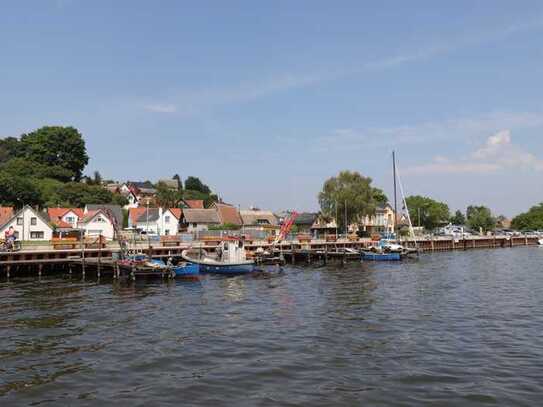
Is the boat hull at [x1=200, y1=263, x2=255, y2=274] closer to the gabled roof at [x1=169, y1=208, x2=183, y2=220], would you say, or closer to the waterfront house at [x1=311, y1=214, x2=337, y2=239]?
the gabled roof at [x1=169, y1=208, x2=183, y2=220]

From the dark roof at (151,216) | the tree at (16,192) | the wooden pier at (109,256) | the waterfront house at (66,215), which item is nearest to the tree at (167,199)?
the dark roof at (151,216)

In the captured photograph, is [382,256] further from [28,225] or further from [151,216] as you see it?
[151,216]

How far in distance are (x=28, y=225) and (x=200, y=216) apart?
45.8 m

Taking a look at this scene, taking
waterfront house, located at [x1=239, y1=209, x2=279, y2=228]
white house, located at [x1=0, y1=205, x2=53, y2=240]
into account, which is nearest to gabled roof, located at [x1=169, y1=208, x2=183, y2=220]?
waterfront house, located at [x1=239, y1=209, x2=279, y2=228]

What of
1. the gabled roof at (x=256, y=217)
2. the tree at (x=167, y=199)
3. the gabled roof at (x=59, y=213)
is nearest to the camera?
the gabled roof at (x=59, y=213)

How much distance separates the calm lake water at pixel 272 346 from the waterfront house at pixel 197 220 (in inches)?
3070

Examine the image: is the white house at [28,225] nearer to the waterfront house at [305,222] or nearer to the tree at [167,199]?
the tree at [167,199]

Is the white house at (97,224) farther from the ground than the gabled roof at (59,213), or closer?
closer

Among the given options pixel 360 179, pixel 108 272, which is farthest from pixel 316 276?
pixel 360 179

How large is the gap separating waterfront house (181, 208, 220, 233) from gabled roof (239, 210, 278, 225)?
15301 mm

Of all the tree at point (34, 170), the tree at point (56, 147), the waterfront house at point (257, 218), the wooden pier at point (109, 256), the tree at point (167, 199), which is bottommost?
the wooden pier at point (109, 256)

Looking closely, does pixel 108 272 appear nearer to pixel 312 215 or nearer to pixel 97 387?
pixel 97 387

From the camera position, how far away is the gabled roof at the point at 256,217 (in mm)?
A: 142375

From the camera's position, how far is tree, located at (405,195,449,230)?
634 ft
